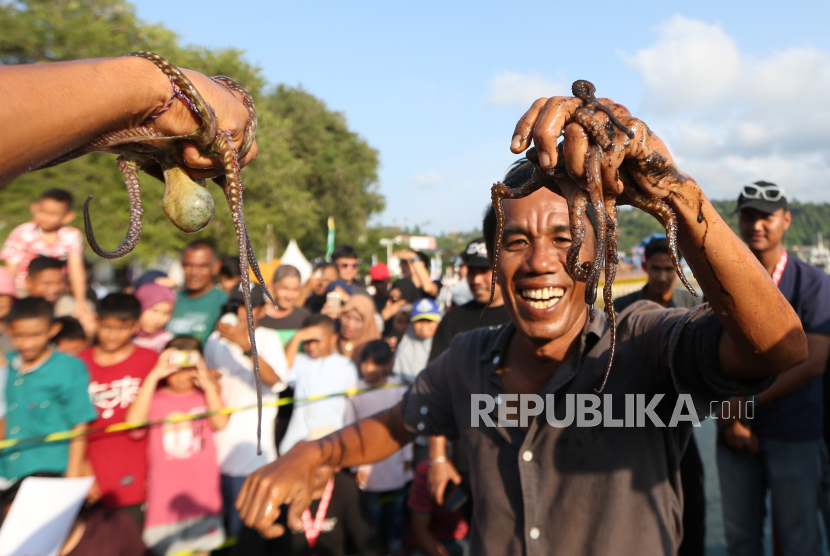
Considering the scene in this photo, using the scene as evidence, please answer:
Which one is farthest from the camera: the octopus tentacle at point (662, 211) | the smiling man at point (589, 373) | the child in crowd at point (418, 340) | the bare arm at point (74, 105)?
the child in crowd at point (418, 340)

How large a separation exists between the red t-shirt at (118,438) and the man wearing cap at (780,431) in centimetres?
374

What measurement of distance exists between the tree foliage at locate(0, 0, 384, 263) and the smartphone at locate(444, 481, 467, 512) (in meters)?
12.6

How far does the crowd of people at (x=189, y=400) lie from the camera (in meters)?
3.71

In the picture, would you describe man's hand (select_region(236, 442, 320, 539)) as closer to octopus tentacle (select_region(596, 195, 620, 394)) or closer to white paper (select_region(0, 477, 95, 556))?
octopus tentacle (select_region(596, 195, 620, 394))

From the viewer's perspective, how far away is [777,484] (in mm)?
3465

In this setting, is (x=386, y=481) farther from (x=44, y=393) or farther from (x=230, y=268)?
(x=230, y=268)

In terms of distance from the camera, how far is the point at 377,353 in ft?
16.4

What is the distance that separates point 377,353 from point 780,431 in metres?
3.00

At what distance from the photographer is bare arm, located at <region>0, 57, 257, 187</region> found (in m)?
0.84

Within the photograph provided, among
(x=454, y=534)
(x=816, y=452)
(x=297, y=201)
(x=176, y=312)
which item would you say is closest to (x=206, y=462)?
(x=176, y=312)

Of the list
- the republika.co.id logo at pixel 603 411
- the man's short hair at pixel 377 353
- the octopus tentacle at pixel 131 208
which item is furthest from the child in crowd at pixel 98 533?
the octopus tentacle at pixel 131 208

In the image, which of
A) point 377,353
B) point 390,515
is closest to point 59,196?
point 377,353

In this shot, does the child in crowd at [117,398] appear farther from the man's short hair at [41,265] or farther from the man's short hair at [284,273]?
the man's short hair at [284,273]

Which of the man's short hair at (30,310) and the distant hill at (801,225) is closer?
the man's short hair at (30,310)
